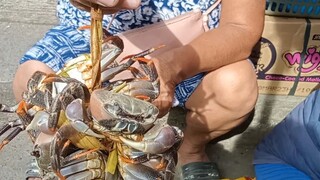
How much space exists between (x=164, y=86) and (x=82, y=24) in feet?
1.69

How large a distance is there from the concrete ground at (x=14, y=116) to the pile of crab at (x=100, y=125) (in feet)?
2.58

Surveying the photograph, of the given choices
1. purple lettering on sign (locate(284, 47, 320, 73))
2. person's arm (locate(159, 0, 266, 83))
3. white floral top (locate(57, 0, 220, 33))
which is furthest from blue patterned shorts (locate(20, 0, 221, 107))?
purple lettering on sign (locate(284, 47, 320, 73))

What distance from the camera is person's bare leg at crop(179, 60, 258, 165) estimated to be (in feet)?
5.74

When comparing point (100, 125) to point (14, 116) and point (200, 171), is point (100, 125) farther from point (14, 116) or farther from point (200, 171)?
point (14, 116)

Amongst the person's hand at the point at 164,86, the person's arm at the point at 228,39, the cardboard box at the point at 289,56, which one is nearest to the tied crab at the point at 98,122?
the person's hand at the point at 164,86

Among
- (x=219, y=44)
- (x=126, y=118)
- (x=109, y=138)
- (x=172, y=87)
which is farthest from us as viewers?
(x=219, y=44)

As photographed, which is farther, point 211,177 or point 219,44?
point 211,177

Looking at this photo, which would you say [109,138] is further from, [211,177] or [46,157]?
[211,177]

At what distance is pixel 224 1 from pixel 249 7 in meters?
0.08

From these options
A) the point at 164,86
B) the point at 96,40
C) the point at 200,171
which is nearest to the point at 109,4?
the point at 96,40

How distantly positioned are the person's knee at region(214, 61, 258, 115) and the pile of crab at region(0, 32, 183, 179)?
0.50m

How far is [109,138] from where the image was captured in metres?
1.24

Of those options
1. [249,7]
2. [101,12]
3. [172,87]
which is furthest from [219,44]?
[101,12]

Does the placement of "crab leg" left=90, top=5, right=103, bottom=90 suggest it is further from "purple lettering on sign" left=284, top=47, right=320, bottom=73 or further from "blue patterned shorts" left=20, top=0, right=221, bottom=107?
"purple lettering on sign" left=284, top=47, right=320, bottom=73
